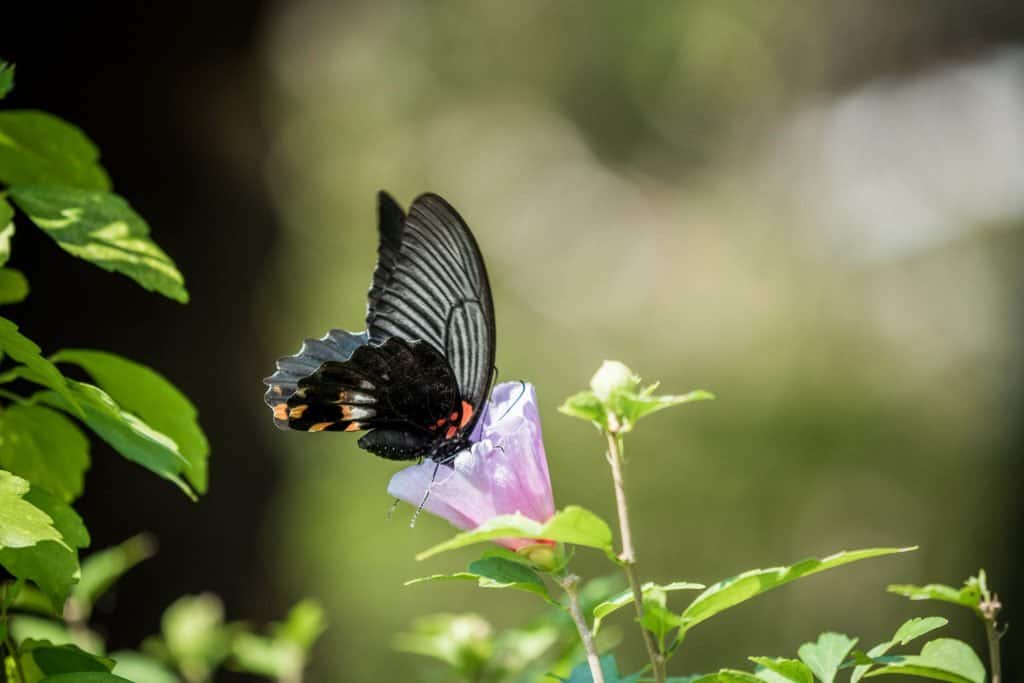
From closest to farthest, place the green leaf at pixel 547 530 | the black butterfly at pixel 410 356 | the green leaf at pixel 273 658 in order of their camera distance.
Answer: the green leaf at pixel 547 530
the black butterfly at pixel 410 356
the green leaf at pixel 273 658

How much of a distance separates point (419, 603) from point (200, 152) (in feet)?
10.7

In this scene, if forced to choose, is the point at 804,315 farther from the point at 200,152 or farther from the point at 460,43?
the point at 200,152

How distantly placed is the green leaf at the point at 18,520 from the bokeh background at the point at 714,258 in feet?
14.7

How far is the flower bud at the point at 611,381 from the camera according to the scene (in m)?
0.82

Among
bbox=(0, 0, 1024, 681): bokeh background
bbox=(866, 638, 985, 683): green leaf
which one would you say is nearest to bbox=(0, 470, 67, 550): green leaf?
bbox=(866, 638, 985, 683): green leaf

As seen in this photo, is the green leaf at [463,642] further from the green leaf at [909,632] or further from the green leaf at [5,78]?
the green leaf at [5,78]

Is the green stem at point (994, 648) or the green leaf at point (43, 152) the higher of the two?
the green leaf at point (43, 152)

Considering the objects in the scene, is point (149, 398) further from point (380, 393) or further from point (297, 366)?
point (380, 393)

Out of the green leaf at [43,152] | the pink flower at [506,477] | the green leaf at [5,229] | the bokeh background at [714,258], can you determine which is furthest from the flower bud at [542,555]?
the bokeh background at [714,258]

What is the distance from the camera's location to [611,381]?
2.69 feet

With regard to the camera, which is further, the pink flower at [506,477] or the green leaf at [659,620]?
the pink flower at [506,477]

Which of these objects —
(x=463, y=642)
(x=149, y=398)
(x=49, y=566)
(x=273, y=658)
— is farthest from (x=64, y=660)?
(x=273, y=658)

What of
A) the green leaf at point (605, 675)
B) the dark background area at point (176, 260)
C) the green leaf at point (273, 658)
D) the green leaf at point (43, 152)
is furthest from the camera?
the dark background area at point (176, 260)

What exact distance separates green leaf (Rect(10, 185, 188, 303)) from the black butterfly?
0.87 ft
